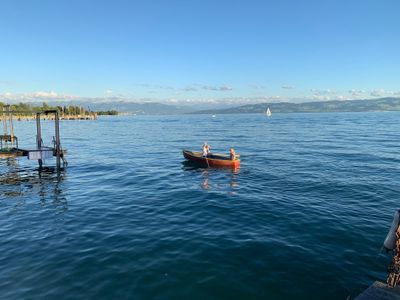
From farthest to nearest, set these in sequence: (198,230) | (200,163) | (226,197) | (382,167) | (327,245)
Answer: (200,163) → (382,167) → (226,197) → (198,230) → (327,245)

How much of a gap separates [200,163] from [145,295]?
26.4 metres

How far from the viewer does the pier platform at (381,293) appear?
8594 mm

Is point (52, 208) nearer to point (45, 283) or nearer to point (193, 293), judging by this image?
point (45, 283)

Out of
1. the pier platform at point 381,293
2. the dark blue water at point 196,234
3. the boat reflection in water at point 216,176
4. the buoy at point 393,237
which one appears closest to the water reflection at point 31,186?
the dark blue water at point 196,234

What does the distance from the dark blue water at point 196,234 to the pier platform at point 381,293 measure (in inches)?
69.0

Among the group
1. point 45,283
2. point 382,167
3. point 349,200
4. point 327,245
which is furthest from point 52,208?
point 382,167

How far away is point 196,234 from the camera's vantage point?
1602cm

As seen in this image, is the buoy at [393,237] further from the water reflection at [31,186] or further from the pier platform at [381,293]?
the water reflection at [31,186]

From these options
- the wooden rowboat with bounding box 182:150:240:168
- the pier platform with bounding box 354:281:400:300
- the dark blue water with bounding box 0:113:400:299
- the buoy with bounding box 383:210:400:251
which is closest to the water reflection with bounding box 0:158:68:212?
the dark blue water with bounding box 0:113:400:299

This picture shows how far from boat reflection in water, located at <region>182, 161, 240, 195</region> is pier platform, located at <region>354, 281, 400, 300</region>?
51.2 feet

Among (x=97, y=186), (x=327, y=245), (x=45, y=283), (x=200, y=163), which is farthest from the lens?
(x=200, y=163)

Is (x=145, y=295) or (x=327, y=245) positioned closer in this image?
(x=145, y=295)

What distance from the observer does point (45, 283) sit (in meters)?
11.4

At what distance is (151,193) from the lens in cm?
2469
